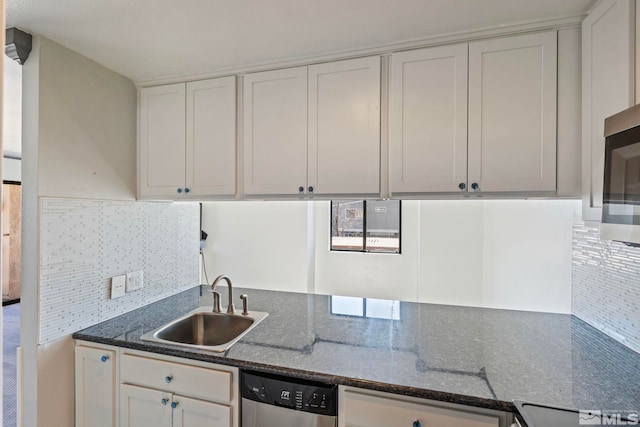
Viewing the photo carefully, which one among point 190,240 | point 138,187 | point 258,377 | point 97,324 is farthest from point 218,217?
point 258,377

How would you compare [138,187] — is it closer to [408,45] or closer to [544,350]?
[408,45]

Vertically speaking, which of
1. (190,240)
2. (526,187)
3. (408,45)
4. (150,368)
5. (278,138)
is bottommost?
(150,368)

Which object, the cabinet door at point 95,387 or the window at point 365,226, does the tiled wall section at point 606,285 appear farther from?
the window at point 365,226

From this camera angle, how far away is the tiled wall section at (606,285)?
54.4 inches

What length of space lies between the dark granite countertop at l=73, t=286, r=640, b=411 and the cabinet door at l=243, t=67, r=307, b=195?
2.46 ft

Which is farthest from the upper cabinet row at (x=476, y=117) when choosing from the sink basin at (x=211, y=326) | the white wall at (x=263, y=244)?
the white wall at (x=263, y=244)

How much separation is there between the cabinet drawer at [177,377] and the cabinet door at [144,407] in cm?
3

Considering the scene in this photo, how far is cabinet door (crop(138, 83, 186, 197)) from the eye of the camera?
1.97 m

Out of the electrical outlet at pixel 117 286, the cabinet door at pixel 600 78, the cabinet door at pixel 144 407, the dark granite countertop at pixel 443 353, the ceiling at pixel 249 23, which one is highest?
the ceiling at pixel 249 23

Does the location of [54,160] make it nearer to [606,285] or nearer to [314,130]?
[314,130]

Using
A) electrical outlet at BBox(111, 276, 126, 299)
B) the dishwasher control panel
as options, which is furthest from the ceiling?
the dishwasher control panel

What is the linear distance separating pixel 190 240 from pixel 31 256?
38.6 inches

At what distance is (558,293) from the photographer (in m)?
1.96

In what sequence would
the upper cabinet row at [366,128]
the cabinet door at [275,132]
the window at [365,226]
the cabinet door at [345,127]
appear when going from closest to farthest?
the upper cabinet row at [366,128]
the cabinet door at [345,127]
the cabinet door at [275,132]
the window at [365,226]
